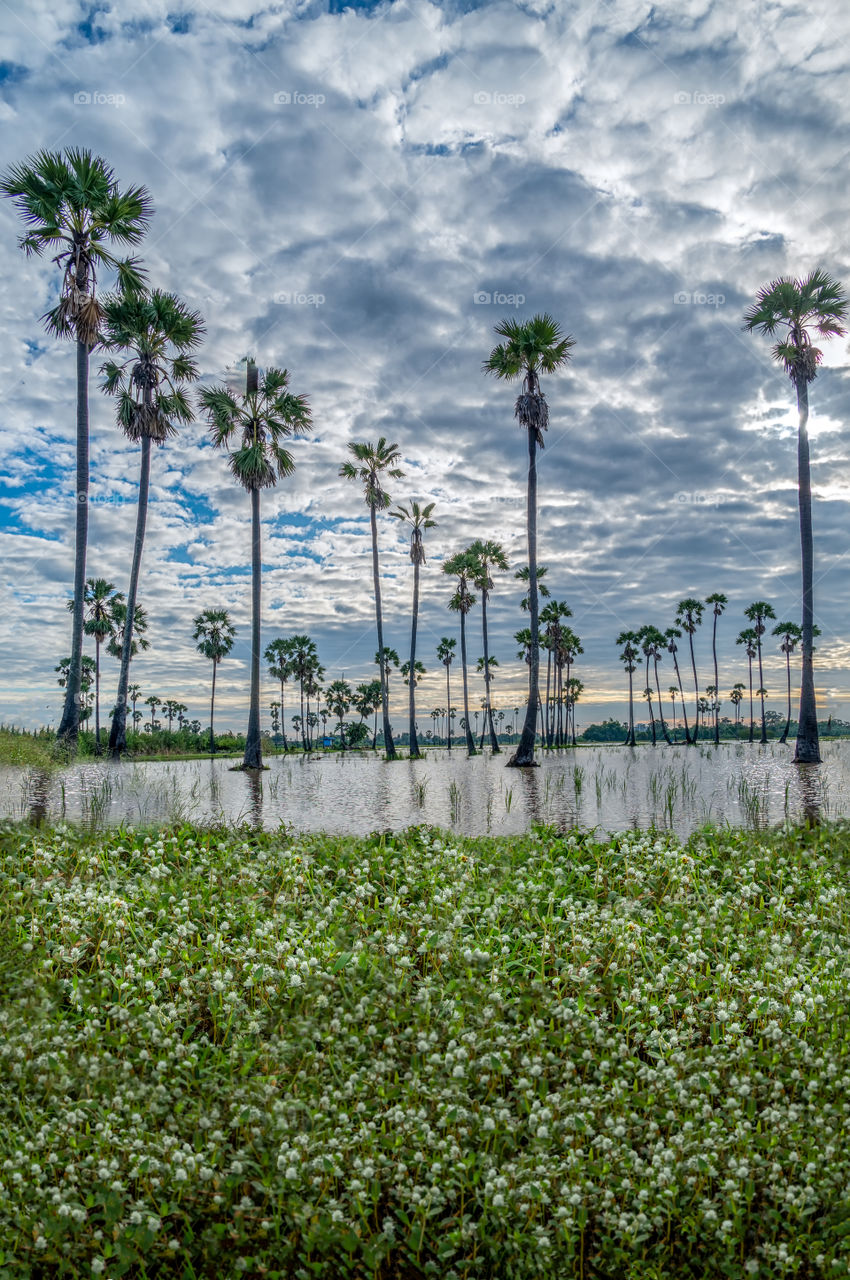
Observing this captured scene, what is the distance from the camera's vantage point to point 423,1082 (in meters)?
4.70

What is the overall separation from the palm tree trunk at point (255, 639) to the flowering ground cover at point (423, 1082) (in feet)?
80.3

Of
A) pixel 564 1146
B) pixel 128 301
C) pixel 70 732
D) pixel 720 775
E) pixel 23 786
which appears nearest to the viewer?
pixel 564 1146

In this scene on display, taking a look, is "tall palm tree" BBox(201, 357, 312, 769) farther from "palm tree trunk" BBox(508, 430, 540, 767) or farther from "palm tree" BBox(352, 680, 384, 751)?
"palm tree" BBox(352, 680, 384, 751)

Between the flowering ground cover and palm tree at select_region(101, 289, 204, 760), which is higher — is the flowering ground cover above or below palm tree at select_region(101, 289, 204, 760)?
below

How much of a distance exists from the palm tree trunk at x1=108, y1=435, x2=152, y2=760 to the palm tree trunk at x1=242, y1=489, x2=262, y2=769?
545 centimetres

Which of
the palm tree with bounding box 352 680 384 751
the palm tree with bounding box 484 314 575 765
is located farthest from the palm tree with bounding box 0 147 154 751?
the palm tree with bounding box 352 680 384 751

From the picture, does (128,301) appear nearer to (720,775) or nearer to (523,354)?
(523,354)

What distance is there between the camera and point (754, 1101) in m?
4.61

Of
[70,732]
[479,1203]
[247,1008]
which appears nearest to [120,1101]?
[247,1008]

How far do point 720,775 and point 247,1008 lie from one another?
65.0 ft

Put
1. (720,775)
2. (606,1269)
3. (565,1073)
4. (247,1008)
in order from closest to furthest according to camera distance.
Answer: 1. (606,1269)
2. (565,1073)
3. (247,1008)
4. (720,775)

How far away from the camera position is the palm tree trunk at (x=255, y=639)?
31844 mm

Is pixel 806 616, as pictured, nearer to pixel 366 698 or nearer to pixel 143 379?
pixel 143 379

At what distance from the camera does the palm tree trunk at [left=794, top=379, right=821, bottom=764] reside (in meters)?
27.1
